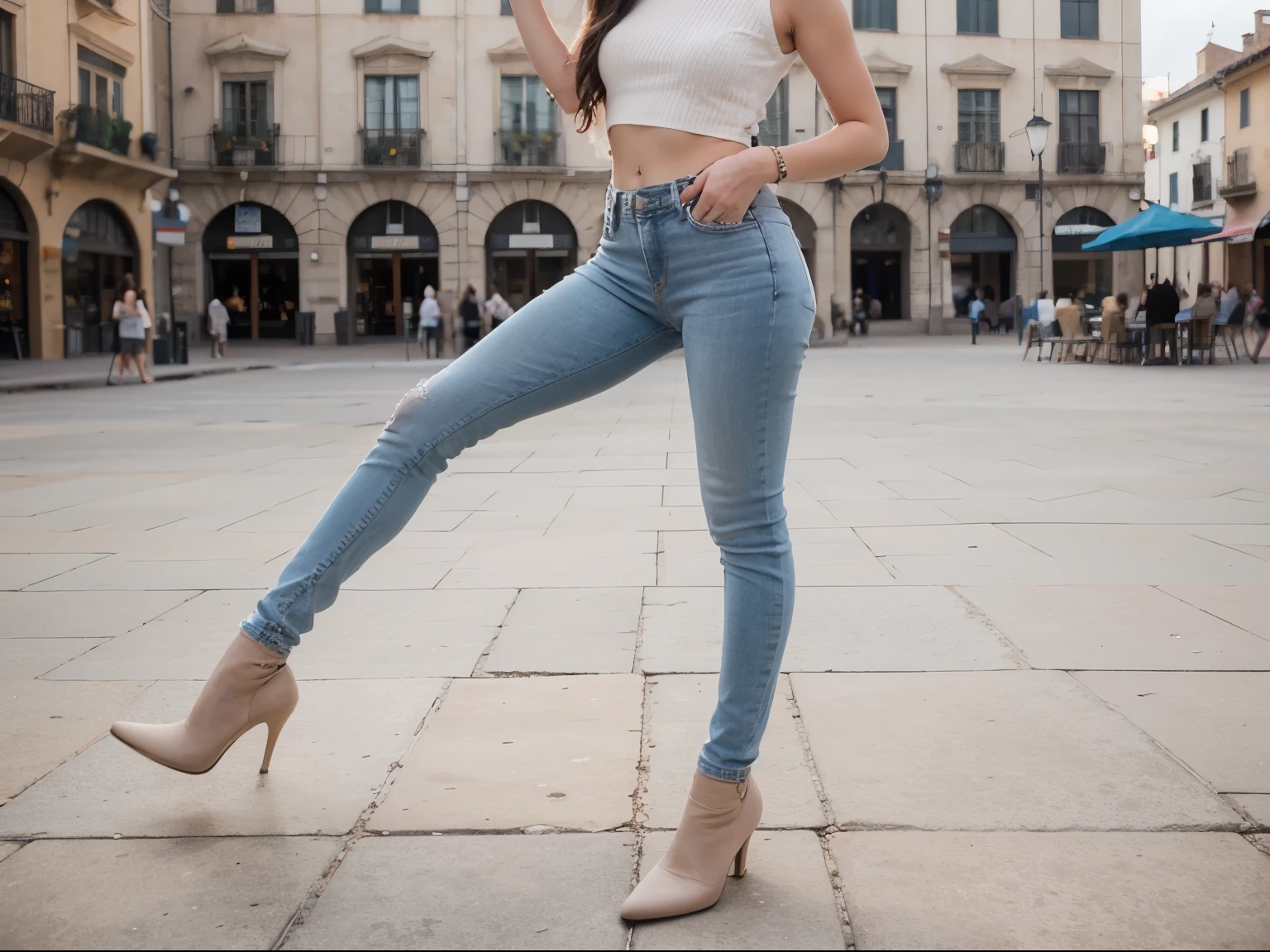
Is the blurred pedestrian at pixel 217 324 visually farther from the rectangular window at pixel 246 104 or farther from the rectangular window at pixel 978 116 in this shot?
the rectangular window at pixel 978 116

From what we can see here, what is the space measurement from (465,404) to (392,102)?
38.5 metres

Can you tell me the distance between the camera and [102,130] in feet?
96.9

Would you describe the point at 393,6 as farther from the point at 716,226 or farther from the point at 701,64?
the point at 716,226

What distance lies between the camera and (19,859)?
7.44 feet

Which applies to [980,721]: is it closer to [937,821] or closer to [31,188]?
[937,821]

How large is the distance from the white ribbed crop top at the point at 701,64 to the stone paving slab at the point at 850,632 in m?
1.67

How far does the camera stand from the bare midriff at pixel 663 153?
222 cm

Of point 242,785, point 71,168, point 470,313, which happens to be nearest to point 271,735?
point 242,785

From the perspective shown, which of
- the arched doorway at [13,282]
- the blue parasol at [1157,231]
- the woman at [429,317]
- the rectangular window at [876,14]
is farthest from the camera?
the rectangular window at [876,14]

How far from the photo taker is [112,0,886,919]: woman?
2160 mm

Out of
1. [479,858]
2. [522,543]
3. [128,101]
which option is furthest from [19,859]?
[128,101]

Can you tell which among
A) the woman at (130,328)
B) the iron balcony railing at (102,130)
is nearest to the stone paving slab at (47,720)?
the woman at (130,328)

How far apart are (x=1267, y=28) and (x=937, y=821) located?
180ft

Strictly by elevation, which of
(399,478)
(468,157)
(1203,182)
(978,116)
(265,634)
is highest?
(978,116)
